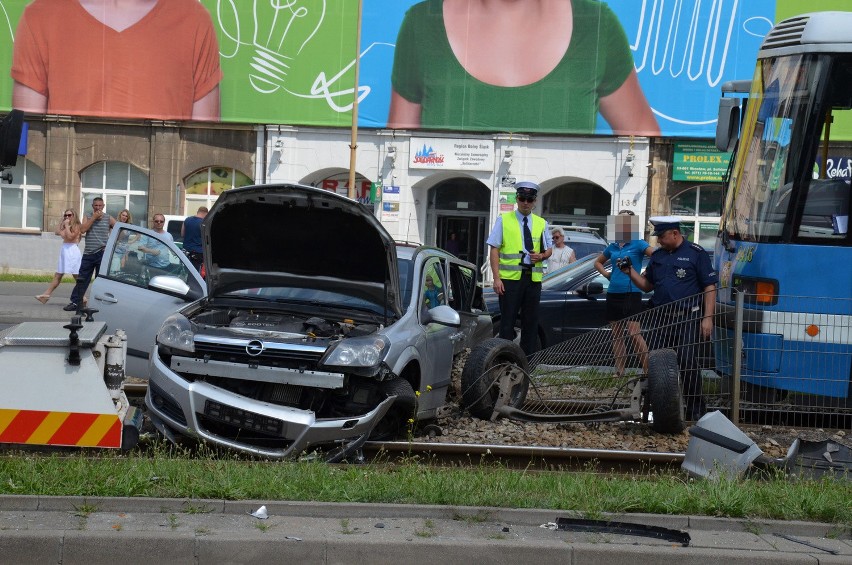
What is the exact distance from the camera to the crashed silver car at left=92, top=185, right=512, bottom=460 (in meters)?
6.96

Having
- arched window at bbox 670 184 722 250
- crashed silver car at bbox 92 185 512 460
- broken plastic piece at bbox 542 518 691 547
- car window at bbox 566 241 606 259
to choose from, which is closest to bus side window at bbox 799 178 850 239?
crashed silver car at bbox 92 185 512 460

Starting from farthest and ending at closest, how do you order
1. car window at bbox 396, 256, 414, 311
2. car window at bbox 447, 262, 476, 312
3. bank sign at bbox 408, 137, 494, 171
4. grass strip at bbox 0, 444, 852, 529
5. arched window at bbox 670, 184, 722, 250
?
bank sign at bbox 408, 137, 494, 171
arched window at bbox 670, 184, 722, 250
car window at bbox 447, 262, 476, 312
car window at bbox 396, 256, 414, 311
grass strip at bbox 0, 444, 852, 529

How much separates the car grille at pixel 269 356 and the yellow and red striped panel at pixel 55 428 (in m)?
0.86

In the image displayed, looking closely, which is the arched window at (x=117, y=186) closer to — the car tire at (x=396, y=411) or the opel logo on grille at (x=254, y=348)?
the car tire at (x=396, y=411)

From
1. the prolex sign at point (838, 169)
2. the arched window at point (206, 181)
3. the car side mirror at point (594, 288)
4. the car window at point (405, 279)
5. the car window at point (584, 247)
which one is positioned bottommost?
the car side mirror at point (594, 288)

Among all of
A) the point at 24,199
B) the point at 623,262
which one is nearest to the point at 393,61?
the point at 24,199

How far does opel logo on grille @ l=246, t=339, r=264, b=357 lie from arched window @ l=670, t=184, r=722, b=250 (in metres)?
24.7

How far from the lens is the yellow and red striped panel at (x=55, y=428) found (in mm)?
6480

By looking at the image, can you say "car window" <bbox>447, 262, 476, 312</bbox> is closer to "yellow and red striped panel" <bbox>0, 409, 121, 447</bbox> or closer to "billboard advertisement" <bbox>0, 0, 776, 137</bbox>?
"yellow and red striped panel" <bbox>0, 409, 121, 447</bbox>

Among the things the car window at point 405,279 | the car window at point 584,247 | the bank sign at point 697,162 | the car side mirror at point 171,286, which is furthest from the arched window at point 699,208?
the car side mirror at point 171,286

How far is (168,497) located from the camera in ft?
18.3

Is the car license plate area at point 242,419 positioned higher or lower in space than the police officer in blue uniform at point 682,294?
lower

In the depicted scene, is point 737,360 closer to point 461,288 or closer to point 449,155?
point 461,288

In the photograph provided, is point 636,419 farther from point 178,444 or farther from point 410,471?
point 178,444
